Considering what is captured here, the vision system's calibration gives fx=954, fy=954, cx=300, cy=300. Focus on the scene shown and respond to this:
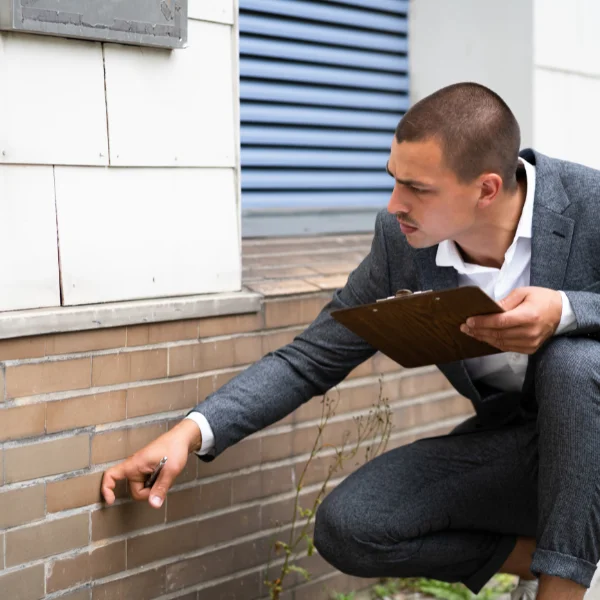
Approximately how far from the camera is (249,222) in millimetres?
3516

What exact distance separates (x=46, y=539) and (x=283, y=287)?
1073 millimetres

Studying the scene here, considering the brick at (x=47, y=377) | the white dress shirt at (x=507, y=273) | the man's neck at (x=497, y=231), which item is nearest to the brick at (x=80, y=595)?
the brick at (x=47, y=377)

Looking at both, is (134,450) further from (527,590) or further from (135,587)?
(527,590)

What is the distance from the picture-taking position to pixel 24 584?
8.01 ft

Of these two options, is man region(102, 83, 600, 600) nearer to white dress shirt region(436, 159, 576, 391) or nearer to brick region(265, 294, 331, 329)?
white dress shirt region(436, 159, 576, 391)

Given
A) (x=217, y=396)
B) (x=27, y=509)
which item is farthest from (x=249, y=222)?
(x=27, y=509)

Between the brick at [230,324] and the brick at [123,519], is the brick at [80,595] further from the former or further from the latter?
the brick at [230,324]

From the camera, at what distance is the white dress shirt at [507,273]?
2572mm

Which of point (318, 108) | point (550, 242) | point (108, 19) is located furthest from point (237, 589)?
point (318, 108)

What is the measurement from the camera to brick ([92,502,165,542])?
8.47ft

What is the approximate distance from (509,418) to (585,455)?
0.59 m

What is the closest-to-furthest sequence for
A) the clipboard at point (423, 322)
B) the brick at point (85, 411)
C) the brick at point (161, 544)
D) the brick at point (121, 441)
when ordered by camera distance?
the clipboard at point (423, 322) → the brick at point (85, 411) → the brick at point (121, 441) → the brick at point (161, 544)

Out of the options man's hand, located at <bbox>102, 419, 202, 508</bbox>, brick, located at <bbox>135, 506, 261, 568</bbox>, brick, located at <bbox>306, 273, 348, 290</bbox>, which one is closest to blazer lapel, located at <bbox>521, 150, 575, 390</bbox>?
brick, located at <bbox>306, 273, 348, 290</bbox>

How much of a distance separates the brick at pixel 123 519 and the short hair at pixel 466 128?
1247mm
